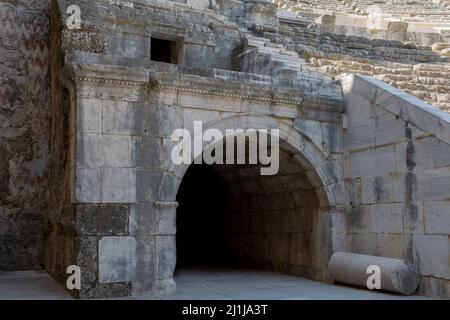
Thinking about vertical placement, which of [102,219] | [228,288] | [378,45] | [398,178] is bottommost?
[228,288]

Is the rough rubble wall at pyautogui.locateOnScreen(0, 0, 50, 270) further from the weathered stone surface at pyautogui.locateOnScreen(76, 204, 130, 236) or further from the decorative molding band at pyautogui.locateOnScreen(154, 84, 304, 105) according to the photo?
the decorative molding band at pyautogui.locateOnScreen(154, 84, 304, 105)

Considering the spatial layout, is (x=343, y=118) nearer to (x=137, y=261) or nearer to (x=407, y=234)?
(x=407, y=234)

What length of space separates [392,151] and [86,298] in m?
4.19

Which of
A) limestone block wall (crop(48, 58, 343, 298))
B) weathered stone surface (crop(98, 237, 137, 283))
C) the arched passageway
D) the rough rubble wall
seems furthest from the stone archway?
the rough rubble wall

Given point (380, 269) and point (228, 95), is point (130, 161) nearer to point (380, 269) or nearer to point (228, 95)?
point (228, 95)

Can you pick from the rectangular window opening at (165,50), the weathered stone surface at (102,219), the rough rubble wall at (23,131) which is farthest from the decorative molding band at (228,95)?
the rough rubble wall at (23,131)

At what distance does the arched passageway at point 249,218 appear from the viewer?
8078 mm

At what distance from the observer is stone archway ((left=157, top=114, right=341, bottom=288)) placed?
7508 millimetres

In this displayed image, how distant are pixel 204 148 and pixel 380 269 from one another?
8.69 ft

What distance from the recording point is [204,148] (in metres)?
6.77

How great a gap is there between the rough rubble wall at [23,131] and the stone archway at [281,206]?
2514 millimetres

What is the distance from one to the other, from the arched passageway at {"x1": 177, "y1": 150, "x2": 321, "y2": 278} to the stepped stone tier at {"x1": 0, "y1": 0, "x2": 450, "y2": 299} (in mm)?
35

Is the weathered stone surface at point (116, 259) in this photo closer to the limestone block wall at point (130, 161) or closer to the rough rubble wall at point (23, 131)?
the limestone block wall at point (130, 161)

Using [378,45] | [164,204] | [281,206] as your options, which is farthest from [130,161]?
[378,45]
